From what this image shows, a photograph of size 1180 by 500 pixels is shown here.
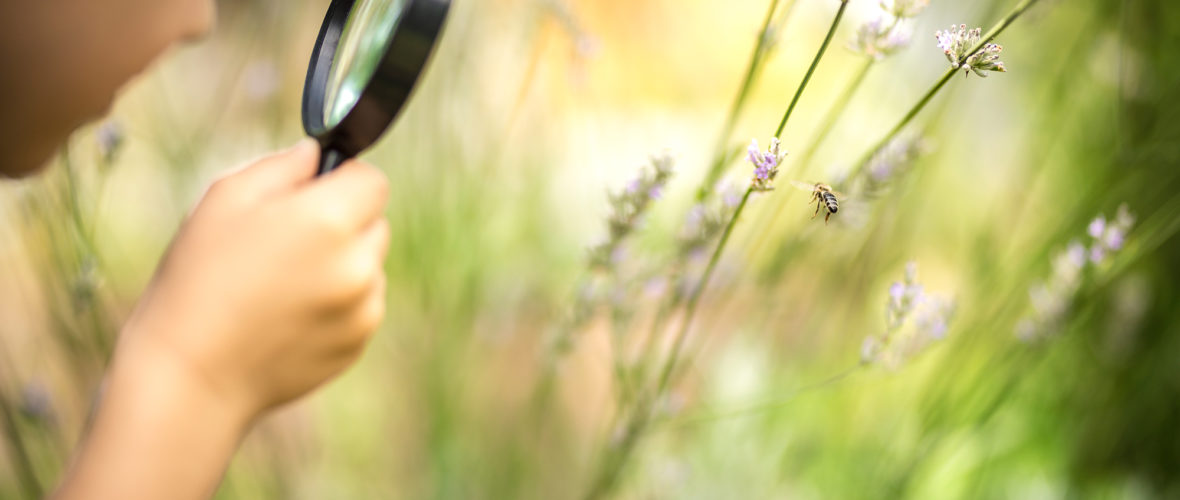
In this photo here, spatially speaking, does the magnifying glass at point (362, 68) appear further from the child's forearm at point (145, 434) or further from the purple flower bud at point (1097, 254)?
the purple flower bud at point (1097, 254)

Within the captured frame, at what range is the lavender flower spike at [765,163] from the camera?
0.28 meters

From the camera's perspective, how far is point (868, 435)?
27.4 inches

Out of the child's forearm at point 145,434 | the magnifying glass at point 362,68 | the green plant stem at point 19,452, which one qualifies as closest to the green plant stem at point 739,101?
the magnifying glass at point 362,68

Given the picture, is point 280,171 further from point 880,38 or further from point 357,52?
point 880,38

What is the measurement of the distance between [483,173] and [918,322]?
1.47ft

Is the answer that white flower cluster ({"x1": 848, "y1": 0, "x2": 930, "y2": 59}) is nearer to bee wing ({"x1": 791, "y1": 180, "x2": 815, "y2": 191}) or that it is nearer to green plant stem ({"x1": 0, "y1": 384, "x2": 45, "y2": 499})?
bee wing ({"x1": 791, "y1": 180, "x2": 815, "y2": 191})

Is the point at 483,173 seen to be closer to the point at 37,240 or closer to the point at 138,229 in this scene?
the point at 37,240

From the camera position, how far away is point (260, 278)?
31 cm

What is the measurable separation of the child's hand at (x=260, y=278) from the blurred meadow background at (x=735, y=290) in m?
0.05

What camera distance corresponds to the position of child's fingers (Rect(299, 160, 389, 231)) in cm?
32

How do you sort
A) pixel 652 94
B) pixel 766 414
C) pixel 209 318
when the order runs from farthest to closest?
1. pixel 652 94
2. pixel 766 414
3. pixel 209 318

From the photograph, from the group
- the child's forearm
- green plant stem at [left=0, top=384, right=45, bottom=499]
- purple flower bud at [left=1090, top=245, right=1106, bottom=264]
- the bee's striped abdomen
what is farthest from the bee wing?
green plant stem at [left=0, top=384, right=45, bottom=499]

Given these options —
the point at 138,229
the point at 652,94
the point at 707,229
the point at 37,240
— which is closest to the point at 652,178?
the point at 707,229

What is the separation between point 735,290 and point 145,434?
360mm
